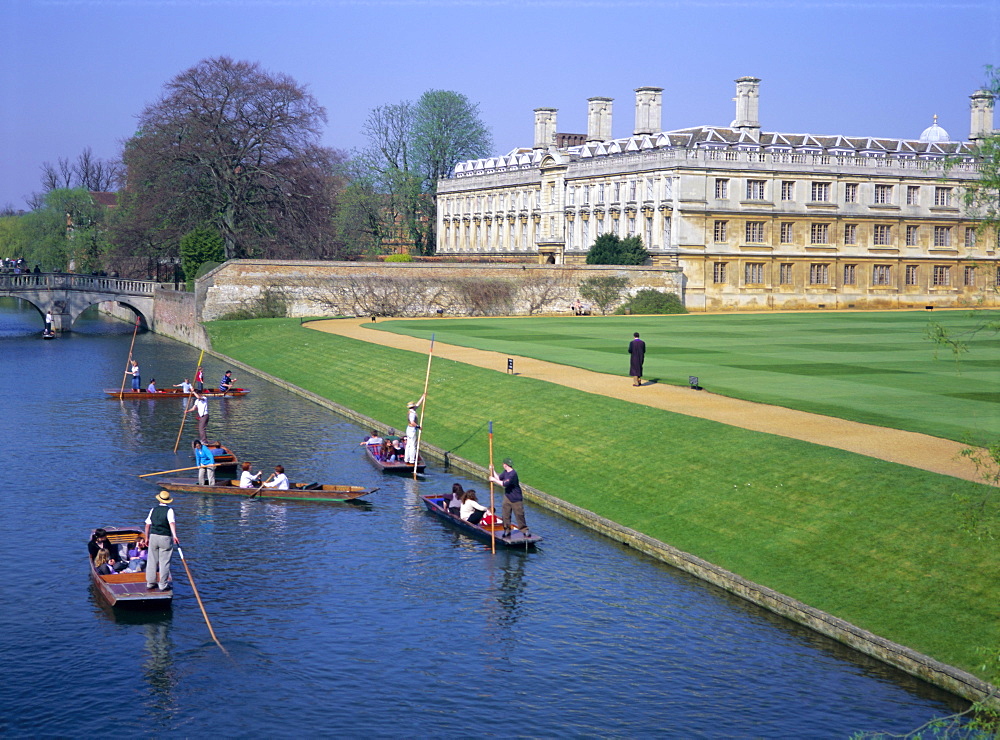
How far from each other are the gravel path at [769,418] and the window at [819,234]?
4372 centimetres

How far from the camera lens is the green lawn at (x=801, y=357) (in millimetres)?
30266

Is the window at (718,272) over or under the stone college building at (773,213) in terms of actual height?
under

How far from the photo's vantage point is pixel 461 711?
15.5 m

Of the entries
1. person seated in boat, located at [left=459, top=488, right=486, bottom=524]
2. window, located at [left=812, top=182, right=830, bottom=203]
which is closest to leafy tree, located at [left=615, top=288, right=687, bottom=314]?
window, located at [left=812, top=182, right=830, bottom=203]

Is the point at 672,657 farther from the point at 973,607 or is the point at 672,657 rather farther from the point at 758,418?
the point at 758,418

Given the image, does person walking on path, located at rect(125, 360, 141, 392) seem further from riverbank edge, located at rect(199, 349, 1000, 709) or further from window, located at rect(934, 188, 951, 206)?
window, located at rect(934, 188, 951, 206)

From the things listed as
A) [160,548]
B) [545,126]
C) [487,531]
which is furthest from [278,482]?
[545,126]

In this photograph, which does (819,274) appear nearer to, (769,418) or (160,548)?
(769,418)

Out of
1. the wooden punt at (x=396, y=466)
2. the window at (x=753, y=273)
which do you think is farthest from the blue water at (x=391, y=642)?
the window at (x=753, y=273)

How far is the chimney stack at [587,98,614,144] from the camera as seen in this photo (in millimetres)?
96562

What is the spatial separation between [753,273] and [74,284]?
48.4 meters

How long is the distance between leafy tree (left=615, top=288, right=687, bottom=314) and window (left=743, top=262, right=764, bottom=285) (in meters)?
6.23

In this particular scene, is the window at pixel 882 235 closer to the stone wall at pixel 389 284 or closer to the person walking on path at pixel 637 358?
the stone wall at pixel 389 284

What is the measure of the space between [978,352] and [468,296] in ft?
121
